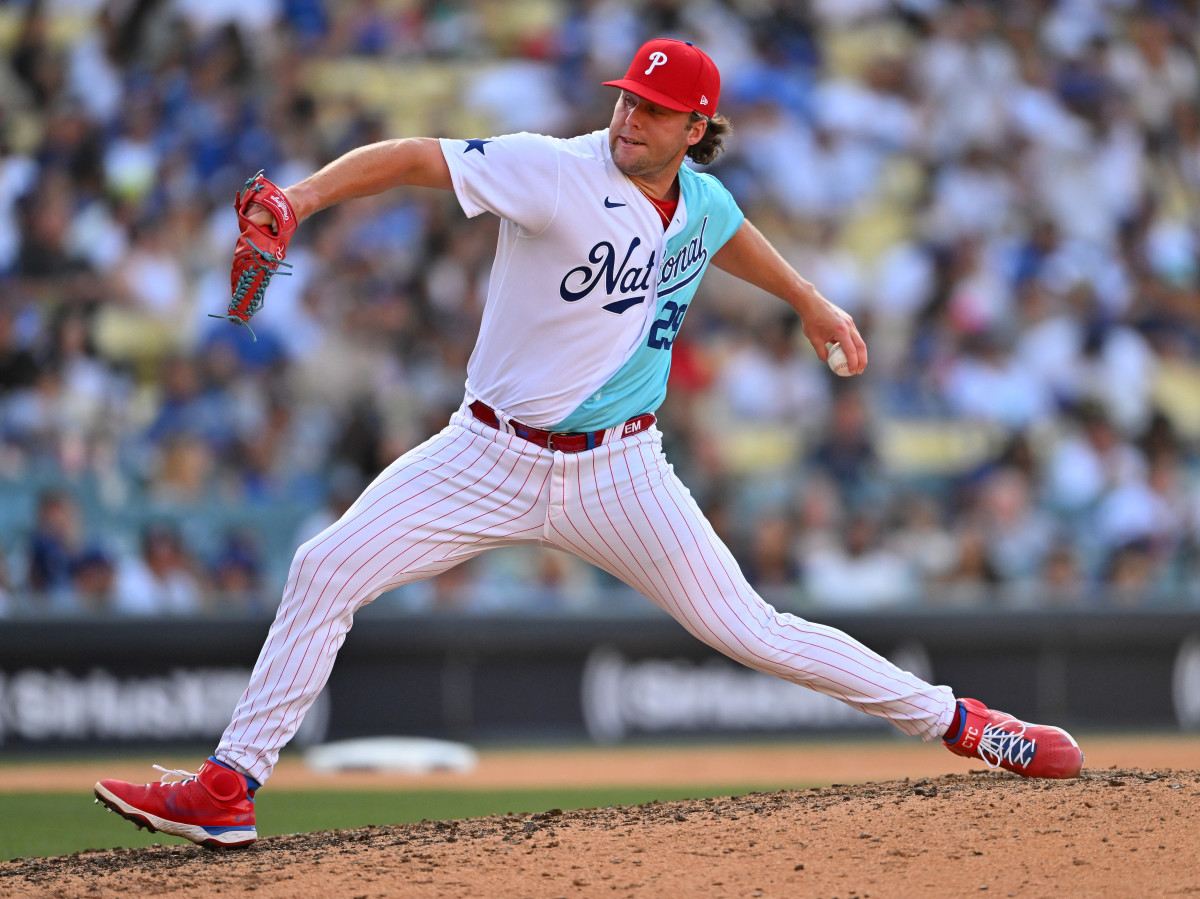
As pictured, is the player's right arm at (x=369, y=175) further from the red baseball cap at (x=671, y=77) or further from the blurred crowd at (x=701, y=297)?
the blurred crowd at (x=701, y=297)

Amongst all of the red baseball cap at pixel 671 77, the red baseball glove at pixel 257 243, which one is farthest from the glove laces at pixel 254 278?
the red baseball cap at pixel 671 77

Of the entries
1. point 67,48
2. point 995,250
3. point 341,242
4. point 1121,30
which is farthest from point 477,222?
point 1121,30

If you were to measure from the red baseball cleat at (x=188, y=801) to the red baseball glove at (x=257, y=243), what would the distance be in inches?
47.0

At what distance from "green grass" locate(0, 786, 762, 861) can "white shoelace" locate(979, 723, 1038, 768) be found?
145 centimetres

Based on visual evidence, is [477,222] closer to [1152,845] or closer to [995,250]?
[995,250]

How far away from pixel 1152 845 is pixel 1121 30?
37.9 ft

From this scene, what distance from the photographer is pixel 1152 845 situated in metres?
3.66

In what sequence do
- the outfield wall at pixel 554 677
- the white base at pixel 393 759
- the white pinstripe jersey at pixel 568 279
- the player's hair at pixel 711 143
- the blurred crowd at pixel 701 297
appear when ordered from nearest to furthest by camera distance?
the white pinstripe jersey at pixel 568 279 → the player's hair at pixel 711 143 → the white base at pixel 393 759 → the outfield wall at pixel 554 677 → the blurred crowd at pixel 701 297

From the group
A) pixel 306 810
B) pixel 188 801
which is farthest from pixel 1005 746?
pixel 306 810

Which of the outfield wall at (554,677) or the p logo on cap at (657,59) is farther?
the outfield wall at (554,677)

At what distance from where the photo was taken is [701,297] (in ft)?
36.1

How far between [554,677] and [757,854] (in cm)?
568

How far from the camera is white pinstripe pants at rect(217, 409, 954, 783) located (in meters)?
3.89

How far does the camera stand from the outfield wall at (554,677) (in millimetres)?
8641
